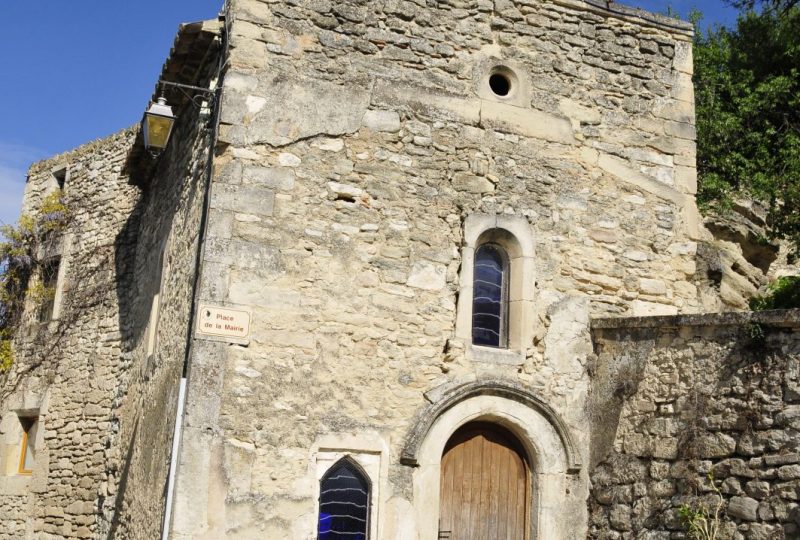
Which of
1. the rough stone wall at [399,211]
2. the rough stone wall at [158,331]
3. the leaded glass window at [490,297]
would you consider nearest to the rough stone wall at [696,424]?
the rough stone wall at [399,211]

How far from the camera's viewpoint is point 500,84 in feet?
28.0

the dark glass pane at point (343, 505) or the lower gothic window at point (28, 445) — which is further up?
the lower gothic window at point (28, 445)

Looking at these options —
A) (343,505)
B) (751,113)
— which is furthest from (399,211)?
(751,113)

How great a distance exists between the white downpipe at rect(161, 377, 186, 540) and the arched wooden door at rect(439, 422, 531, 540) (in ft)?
7.37

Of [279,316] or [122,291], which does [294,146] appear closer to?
[279,316]

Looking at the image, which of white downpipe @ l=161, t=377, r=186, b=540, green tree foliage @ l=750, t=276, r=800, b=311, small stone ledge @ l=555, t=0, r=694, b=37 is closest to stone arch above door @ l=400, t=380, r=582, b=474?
white downpipe @ l=161, t=377, r=186, b=540

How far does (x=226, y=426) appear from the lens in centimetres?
686

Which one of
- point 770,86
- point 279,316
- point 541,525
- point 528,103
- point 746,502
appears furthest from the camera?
point 770,86

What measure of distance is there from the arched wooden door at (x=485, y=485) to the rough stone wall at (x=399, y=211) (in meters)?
0.48

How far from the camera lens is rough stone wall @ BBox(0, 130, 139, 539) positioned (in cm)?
1238

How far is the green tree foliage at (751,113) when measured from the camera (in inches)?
520

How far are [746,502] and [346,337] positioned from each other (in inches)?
128

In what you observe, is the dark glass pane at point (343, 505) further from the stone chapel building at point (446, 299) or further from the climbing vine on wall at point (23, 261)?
the climbing vine on wall at point (23, 261)

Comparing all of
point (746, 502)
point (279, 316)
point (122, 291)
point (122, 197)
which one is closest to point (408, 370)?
point (279, 316)
